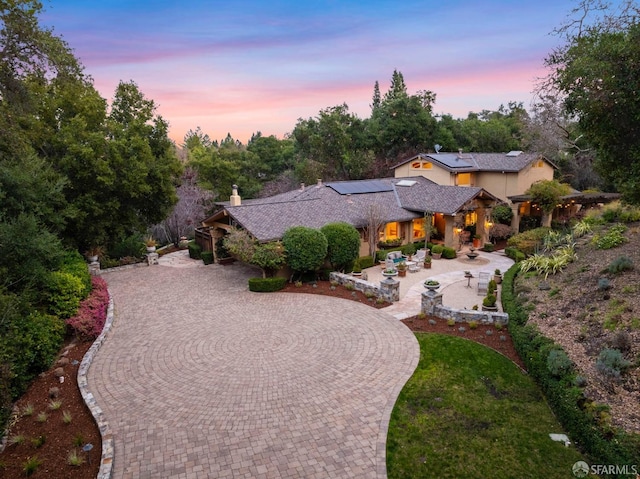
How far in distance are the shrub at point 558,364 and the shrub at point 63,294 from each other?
1522 centimetres

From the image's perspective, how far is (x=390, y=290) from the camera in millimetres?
16031

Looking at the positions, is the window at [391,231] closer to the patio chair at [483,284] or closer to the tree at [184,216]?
the patio chair at [483,284]

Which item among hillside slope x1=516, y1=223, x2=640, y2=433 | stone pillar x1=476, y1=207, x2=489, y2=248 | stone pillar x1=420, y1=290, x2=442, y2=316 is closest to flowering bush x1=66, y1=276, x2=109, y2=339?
stone pillar x1=420, y1=290, x2=442, y2=316

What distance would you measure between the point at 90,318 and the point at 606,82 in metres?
17.7

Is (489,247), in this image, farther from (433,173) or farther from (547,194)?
(433,173)

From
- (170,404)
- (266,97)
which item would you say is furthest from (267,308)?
(266,97)

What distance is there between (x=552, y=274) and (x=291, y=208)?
1396cm

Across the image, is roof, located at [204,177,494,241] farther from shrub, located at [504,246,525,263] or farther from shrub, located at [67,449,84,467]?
shrub, located at [67,449,84,467]

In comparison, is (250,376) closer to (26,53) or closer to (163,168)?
(26,53)

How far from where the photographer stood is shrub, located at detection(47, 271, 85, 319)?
41.8ft

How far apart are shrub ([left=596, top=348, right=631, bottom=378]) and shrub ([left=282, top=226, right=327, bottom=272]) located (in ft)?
38.9

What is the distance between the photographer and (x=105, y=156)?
64.8 feet

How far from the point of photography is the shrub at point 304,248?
58.7ft

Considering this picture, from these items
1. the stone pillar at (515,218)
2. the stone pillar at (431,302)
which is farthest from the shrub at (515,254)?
the stone pillar at (431,302)
